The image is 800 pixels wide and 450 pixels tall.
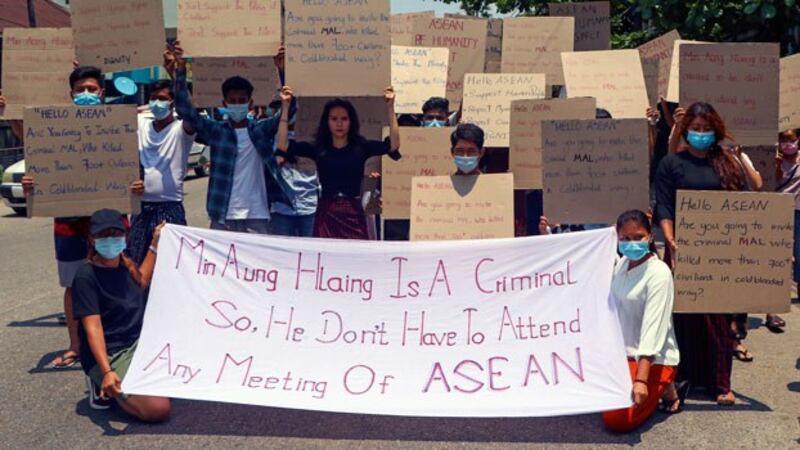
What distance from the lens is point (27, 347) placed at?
7.16 m

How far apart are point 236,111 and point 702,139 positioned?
10.1 ft

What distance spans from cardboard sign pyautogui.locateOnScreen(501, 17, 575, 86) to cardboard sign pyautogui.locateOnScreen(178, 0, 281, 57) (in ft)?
8.75

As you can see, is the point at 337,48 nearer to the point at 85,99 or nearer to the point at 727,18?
the point at 85,99

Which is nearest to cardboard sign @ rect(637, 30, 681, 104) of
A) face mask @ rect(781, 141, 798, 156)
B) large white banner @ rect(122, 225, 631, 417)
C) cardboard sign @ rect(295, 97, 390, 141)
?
face mask @ rect(781, 141, 798, 156)

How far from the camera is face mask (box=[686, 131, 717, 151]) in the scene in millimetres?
5723

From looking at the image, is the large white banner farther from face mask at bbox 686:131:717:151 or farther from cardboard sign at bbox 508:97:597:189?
cardboard sign at bbox 508:97:597:189

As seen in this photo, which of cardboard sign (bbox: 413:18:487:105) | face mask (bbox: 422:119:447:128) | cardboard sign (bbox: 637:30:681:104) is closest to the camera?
face mask (bbox: 422:119:447:128)

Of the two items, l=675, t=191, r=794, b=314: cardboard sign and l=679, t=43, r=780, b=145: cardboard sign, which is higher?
l=679, t=43, r=780, b=145: cardboard sign

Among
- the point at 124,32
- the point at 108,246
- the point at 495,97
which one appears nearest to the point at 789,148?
the point at 495,97

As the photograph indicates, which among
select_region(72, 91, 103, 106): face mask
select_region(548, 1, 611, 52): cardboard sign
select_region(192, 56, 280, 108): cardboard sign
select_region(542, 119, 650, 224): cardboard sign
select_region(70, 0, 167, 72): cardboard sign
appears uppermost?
select_region(548, 1, 611, 52): cardboard sign

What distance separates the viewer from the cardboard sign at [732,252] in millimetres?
5551

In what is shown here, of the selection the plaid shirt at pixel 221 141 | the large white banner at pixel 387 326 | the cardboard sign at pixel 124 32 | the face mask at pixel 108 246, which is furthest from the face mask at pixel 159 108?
the face mask at pixel 108 246

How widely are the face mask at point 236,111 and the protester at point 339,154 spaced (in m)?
0.34

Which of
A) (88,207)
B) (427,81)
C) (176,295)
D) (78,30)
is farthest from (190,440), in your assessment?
(427,81)
